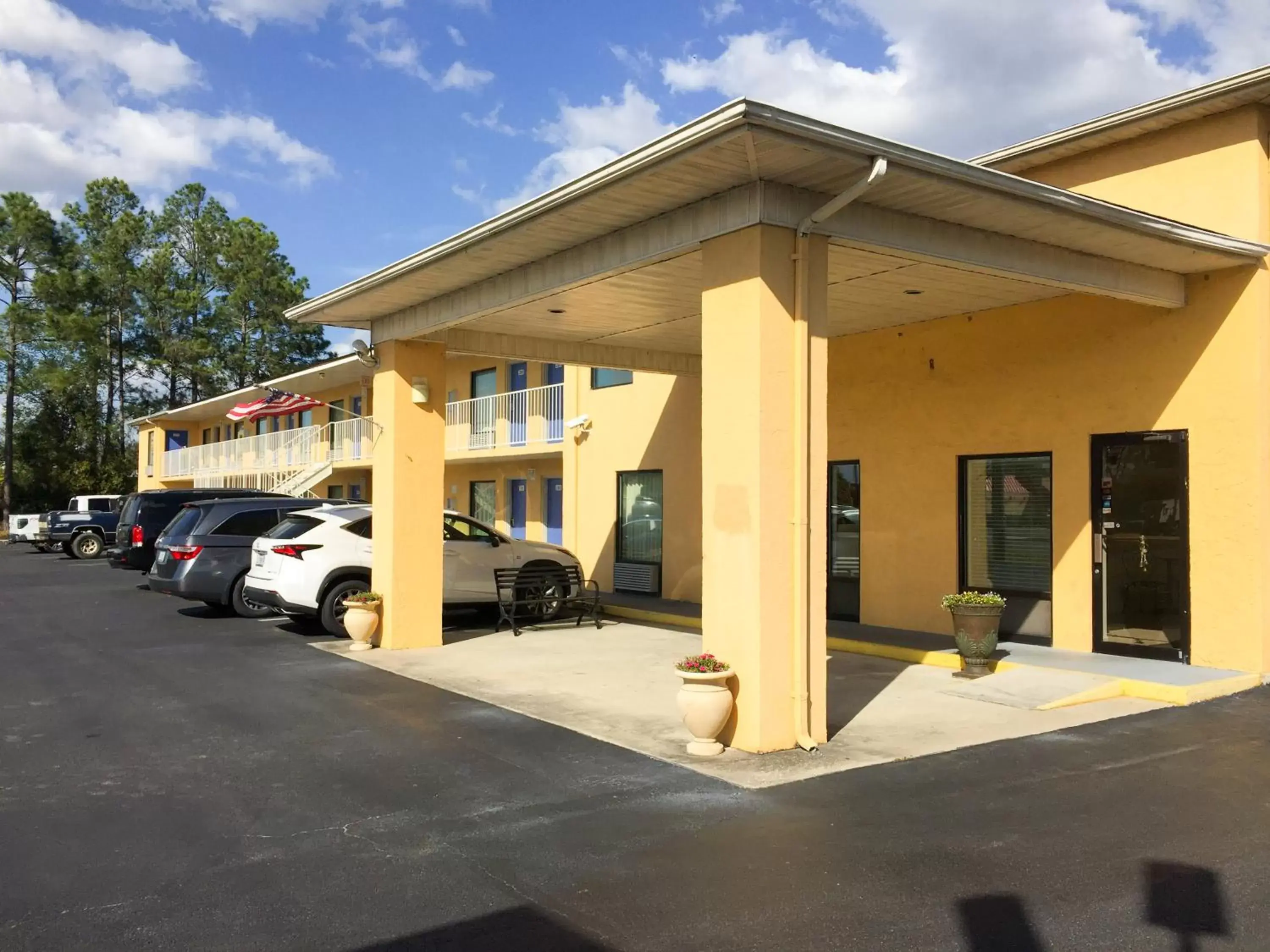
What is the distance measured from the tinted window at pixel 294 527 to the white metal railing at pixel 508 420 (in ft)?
23.4

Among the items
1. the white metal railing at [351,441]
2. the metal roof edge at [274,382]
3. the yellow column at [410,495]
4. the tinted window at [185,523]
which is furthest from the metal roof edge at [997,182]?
the white metal railing at [351,441]

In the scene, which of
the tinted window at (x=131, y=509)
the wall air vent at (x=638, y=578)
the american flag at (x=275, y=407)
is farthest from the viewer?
the tinted window at (x=131, y=509)

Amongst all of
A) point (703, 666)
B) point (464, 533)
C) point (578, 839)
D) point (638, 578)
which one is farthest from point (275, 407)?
point (578, 839)

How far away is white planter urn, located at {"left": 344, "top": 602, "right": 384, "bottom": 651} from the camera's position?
11938 millimetres

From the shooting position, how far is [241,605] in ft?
50.5

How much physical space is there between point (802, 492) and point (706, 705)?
1.60 metres

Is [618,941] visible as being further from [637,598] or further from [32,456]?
[32,456]

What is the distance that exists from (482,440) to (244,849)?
706 inches

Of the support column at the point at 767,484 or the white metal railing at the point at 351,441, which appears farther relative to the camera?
the white metal railing at the point at 351,441

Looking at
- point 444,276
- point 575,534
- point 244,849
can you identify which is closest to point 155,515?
point 575,534

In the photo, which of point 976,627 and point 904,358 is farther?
point 904,358

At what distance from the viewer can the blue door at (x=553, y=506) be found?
2152 centimetres

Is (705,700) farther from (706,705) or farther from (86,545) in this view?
(86,545)

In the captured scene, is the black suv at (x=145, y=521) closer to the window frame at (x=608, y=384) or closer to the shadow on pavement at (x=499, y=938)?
the window frame at (x=608, y=384)
